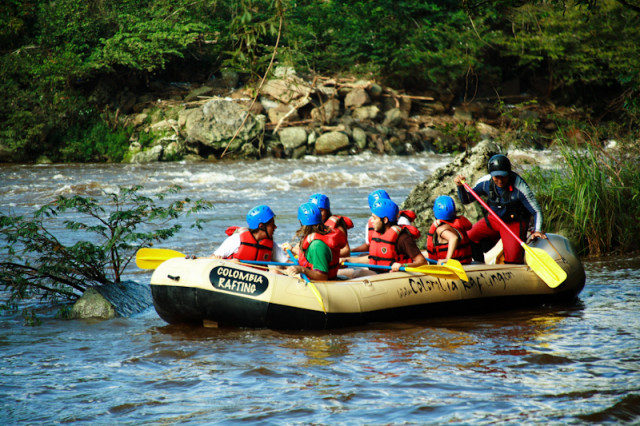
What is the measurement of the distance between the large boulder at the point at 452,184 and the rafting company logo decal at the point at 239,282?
366cm

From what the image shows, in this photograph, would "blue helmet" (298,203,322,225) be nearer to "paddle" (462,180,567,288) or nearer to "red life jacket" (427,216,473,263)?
"red life jacket" (427,216,473,263)

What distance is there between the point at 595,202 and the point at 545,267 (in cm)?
195

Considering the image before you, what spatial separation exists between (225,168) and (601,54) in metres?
13.0

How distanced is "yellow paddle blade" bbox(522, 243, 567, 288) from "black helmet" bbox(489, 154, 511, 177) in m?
0.70

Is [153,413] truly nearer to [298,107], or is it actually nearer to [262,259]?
[262,259]

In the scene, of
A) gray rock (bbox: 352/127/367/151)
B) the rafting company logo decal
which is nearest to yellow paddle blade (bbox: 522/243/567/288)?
the rafting company logo decal

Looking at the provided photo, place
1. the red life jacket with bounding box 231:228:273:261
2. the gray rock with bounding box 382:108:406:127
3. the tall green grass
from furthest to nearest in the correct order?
the gray rock with bounding box 382:108:406:127 < the tall green grass < the red life jacket with bounding box 231:228:273:261

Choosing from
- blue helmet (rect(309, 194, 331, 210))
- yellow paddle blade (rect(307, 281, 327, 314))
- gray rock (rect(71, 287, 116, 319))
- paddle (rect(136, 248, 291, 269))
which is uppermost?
blue helmet (rect(309, 194, 331, 210))

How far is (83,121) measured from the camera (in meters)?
23.0

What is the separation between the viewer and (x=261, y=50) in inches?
843

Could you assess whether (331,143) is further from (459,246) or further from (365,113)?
(459,246)

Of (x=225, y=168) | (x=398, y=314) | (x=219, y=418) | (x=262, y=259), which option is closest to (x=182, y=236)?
(x=262, y=259)

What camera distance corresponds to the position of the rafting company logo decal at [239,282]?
5.27 m

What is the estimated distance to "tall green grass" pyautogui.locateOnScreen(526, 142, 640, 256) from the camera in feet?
25.1
